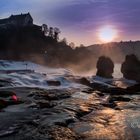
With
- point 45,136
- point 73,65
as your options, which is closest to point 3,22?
Answer: point 73,65

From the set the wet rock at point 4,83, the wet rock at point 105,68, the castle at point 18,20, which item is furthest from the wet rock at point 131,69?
the castle at point 18,20

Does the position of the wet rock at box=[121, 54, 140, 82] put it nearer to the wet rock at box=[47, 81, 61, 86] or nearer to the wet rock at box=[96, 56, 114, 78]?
the wet rock at box=[96, 56, 114, 78]

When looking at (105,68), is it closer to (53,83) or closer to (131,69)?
(131,69)

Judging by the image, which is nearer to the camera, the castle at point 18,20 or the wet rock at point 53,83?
the wet rock at point 53,83

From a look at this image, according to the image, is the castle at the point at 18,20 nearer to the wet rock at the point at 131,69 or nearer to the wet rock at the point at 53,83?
the wet rock at the point at 131,69

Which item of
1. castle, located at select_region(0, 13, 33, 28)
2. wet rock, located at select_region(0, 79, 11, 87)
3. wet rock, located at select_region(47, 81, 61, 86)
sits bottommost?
wet rock, located at select_region(47, 81, 61, 86)

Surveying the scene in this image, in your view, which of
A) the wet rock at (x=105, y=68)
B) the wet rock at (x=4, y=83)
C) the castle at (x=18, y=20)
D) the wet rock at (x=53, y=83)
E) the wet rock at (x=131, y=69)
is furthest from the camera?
the castle at (x=18, y=20)

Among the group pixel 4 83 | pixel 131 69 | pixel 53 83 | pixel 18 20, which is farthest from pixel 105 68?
pixel 18 20

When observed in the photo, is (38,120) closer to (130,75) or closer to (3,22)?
(130,75)

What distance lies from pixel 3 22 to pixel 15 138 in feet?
525

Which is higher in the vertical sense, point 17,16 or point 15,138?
point 17,16

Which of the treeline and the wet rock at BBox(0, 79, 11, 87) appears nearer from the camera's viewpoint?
the wet rock at BBox(0, 79, 11, 87)

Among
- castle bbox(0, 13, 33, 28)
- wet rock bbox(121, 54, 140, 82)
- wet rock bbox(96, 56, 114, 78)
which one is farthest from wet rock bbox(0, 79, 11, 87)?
castle bbox(0, 13, 33, 28)

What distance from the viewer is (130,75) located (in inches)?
4122
